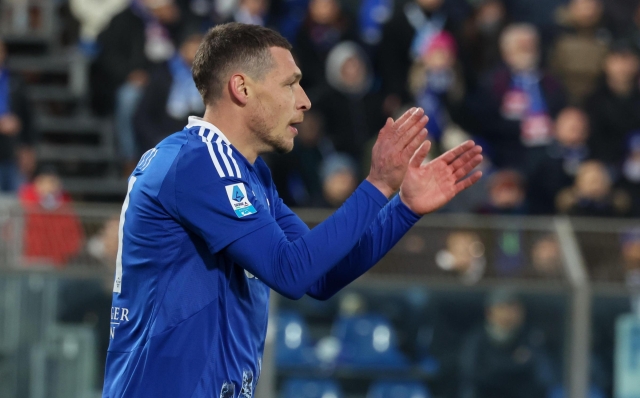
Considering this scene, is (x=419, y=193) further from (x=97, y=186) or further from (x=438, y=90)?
(x=97, y=186)

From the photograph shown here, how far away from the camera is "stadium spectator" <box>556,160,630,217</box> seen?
350 inches

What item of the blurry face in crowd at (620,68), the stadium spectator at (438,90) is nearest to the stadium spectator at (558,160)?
the blurry face in crowd at (620,68)

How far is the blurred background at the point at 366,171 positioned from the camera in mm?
7191

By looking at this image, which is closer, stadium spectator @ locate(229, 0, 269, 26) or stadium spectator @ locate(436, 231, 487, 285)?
stadium spectator @ locate(436, 231, 487, 285)

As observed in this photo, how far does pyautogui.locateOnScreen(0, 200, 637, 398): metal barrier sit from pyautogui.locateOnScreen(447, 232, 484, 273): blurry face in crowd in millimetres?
10

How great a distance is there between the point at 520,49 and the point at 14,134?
16.7 feet

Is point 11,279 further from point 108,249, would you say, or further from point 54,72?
point 54,72

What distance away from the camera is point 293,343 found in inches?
284

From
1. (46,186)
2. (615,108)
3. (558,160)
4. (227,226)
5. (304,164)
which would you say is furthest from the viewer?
(615,108)

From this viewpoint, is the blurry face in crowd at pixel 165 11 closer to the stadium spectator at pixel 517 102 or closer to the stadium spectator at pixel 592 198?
the stadium spectator at pixel 517 102

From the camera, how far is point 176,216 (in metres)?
3.15

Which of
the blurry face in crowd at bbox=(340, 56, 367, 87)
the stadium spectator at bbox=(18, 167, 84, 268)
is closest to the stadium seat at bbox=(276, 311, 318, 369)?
the stadium spectator at bbox=(18, 167, 84, 268)

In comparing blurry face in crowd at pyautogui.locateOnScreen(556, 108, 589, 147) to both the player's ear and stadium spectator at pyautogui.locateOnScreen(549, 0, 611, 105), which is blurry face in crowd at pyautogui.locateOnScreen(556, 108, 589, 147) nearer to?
stadium spectator at pyautogui.locateOnScreen(549, 0, 611, 105)

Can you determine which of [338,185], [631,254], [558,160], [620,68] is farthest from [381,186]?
[620,68]
